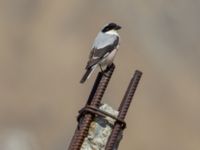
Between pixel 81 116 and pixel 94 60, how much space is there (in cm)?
448

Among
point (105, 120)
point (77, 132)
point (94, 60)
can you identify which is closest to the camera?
point (77, 132)

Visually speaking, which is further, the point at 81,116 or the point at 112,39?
the point at 112,39

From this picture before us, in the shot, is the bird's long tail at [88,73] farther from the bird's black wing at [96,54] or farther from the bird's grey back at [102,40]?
the bird's grey back at [102,40]

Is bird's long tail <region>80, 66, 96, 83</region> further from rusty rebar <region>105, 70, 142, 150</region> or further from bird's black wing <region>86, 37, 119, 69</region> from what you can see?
rusty rebar <region>105, 70, 142, 150</region>

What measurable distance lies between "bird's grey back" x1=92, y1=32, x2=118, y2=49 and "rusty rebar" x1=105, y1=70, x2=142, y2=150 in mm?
4658

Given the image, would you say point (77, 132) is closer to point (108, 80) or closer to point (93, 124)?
point (93, 124)

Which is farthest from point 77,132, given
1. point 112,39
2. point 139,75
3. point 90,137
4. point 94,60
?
point 112,39

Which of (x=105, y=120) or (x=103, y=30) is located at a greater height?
(x=103, y=30)

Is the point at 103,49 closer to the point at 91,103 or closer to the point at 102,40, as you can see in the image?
the point at 102,40

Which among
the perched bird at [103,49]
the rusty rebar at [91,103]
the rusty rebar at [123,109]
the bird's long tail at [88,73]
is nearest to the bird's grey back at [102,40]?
the perched bird at [103,49]

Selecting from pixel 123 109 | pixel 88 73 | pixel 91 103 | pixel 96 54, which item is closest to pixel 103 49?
pixel 96 54

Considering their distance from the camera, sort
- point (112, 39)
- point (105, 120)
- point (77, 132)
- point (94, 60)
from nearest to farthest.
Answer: point (77, 132), point (105, 120), point (94, 60), point (112, 39)

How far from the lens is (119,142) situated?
478 centimetres

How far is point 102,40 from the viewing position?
10031 mm
